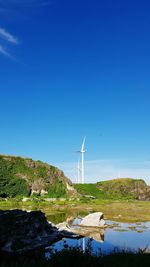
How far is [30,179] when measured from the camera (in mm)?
93438

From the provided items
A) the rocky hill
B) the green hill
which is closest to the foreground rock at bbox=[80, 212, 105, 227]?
the rocky hill

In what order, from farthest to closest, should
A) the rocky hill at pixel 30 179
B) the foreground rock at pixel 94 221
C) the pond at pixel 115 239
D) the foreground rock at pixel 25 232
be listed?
the rocky hill at pixel 30 179 → the foreground rock at pixel 94 221 → the pond at pixel 115 239 → the foreground rock at pixel 25 232

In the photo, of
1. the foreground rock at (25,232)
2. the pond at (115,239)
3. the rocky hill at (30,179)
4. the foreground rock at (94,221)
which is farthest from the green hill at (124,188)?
the foreground rock at (25,232)

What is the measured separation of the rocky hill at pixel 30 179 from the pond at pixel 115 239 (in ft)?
137

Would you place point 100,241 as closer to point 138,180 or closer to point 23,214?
point 23,214

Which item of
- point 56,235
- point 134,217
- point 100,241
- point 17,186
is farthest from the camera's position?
point 17,186

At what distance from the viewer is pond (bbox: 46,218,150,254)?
32.6 m

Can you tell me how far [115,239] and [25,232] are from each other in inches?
356

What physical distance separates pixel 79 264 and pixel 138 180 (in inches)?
4502

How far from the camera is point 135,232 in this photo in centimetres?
4306

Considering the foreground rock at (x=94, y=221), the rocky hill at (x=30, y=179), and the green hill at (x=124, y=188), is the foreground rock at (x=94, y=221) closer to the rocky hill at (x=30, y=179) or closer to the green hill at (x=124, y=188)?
the rocky hill at (x=30, y=179)

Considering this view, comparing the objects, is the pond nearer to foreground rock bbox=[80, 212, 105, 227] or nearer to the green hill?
foreground rock bbox=[80, 212, 105, 227]

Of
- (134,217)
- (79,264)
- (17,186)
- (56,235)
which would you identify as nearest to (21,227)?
(56,235)

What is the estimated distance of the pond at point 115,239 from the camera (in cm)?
3256
